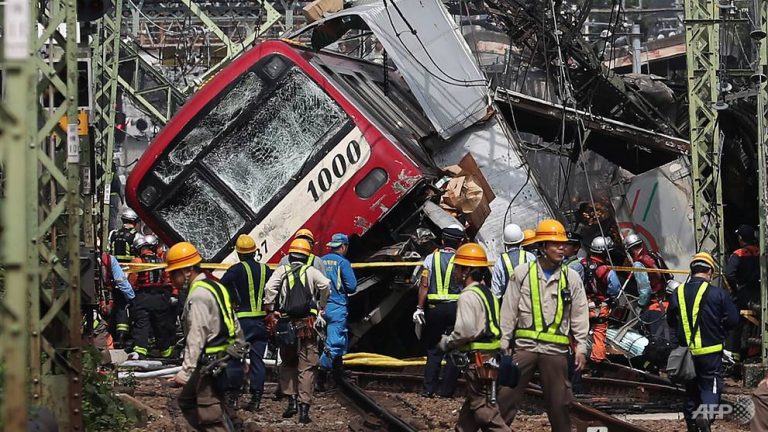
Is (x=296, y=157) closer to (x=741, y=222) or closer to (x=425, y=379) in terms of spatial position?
(x=425, y=379)

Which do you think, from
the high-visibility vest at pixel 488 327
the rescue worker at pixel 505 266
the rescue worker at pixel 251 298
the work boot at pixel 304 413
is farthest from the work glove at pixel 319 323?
the high-visibility vest at pixel 488 327

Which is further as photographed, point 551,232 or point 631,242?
point 631,242

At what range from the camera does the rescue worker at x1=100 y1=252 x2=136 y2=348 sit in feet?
52.9

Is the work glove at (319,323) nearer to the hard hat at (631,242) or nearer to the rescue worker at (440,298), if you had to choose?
the rescue worker at (440,298)

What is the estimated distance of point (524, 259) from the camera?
471 inches

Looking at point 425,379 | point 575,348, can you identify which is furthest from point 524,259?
point 575,348

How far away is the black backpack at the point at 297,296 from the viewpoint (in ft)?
39.6

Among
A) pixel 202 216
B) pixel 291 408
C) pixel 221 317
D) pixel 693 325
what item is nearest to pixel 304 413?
pixel 291 408

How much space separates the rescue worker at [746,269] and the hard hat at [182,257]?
8.90 m

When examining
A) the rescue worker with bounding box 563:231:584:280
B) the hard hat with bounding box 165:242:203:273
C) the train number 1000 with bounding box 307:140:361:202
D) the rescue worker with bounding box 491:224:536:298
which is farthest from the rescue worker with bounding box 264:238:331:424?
the hard hat with bounding box 165:242:203:273

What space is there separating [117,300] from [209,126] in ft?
8.31

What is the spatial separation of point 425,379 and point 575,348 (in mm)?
4382

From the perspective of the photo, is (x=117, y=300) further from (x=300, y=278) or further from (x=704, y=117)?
(x=704, y=117)

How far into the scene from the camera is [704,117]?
51.5 ft
